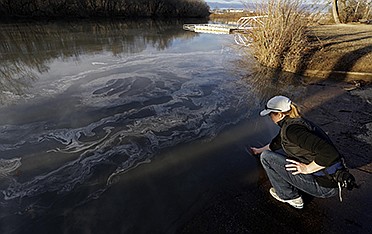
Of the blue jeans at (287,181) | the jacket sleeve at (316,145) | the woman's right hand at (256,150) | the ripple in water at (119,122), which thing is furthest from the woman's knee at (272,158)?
the ripple in water at (119,122)

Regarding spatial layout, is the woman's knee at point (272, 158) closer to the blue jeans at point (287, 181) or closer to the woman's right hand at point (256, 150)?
the blue jeans at point (287, 181)

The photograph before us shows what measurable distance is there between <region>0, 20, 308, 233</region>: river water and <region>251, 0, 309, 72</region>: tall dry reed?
1.09 m

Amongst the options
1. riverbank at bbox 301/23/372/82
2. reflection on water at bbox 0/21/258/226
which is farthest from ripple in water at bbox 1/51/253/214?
riverbank at bbox 301/23/372/82

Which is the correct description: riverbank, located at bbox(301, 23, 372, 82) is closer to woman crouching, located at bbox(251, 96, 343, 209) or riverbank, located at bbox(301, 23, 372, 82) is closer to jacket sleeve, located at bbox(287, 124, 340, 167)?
woman crouching, located at bbox(251, 96, 343, 209)

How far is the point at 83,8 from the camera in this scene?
23.2 m

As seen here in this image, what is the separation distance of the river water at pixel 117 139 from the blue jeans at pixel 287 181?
46 cm

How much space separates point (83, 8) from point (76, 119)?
2354cm

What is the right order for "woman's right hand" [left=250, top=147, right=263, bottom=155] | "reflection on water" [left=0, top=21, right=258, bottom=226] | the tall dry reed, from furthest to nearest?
1. the tall dry reed
2. "woman's right hand" [left=250, top=147, right=263, bottom=155]
3. "reflection on water" [left=0, top=21, right=258, bottom=226]

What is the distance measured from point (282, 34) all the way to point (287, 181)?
5.60 metres

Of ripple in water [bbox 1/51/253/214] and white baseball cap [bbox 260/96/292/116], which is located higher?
white baseball cap [bbox 260/96/292/116]

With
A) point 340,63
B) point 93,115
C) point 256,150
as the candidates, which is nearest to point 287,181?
point 256,150

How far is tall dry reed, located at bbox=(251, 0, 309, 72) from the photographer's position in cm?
649

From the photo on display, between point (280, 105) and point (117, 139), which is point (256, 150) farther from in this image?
point (117, 139)

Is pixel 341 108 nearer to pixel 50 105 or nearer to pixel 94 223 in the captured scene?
pixel 94 223
